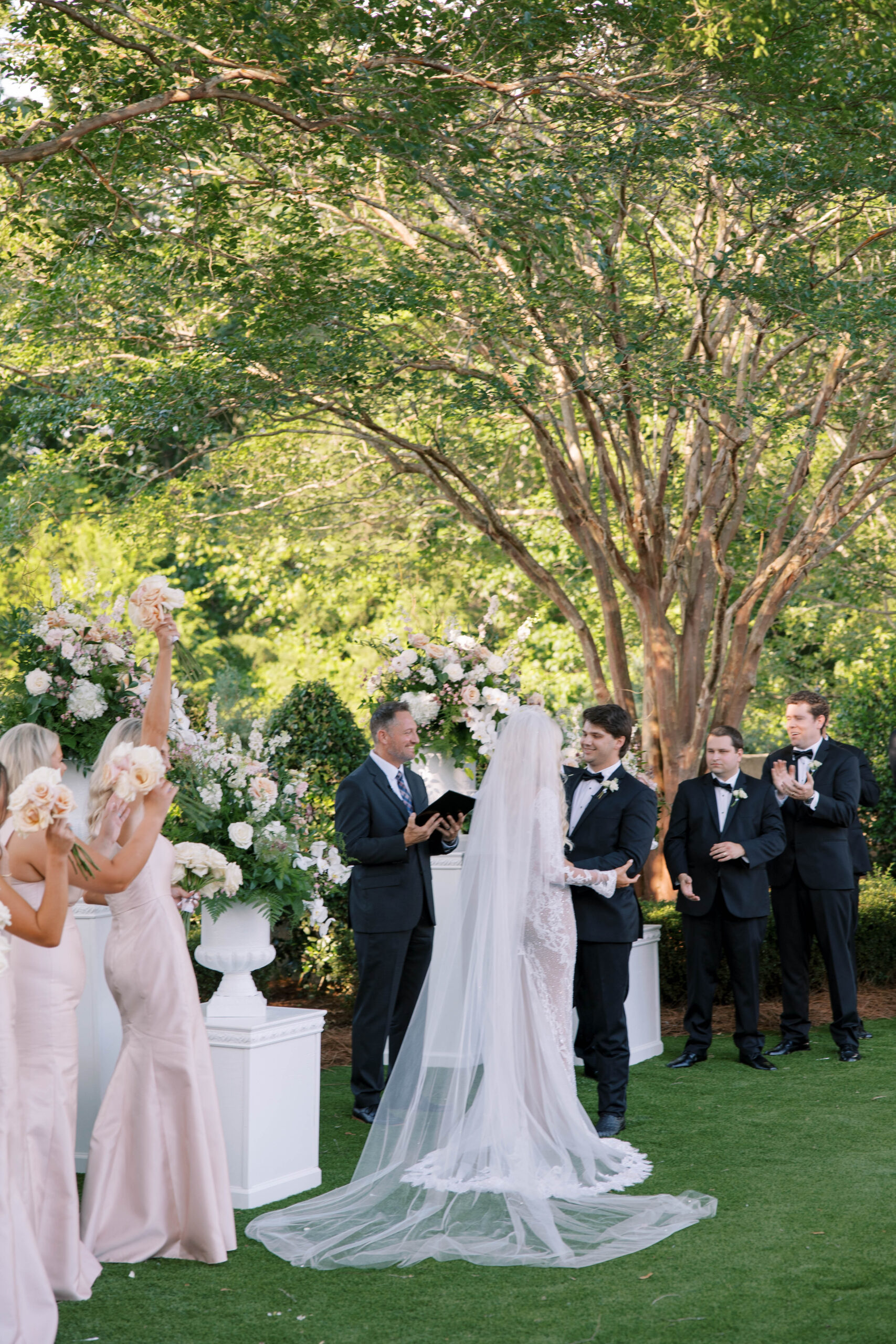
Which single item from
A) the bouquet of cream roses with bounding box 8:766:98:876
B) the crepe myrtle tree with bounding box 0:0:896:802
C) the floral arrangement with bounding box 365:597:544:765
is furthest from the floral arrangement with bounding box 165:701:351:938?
the crepe myrtle tree with bounding box 0:0:896:802

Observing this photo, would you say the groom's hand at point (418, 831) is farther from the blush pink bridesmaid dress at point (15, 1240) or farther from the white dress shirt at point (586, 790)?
the blush pink bridesmaid dress at point (15, 1240)

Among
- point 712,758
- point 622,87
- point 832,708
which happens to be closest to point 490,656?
point 712,758

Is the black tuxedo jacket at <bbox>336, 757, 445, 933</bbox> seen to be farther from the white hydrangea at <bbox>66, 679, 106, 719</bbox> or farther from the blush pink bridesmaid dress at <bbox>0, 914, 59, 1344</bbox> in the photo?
the blush pink bridesmaid dress at <bbox>0, 914, 59, 1344</bbox>

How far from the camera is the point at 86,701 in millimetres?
5902

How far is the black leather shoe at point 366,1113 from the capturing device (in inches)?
256

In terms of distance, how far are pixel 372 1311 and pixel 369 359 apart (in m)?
7.59

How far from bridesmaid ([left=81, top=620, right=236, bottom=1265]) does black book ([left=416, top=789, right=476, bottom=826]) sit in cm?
171

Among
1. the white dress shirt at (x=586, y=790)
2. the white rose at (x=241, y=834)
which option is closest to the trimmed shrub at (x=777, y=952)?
the white dress shirt at (x=586, y=790)

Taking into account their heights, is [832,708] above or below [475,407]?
below

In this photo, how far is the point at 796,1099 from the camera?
22.6 feet

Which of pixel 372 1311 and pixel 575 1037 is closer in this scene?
pixel 372 1311

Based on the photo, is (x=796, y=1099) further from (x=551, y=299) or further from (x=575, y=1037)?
(x=551, y=299)

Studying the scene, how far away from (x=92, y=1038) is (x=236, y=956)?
2.90 feet

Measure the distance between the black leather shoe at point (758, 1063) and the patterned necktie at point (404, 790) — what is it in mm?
2719
